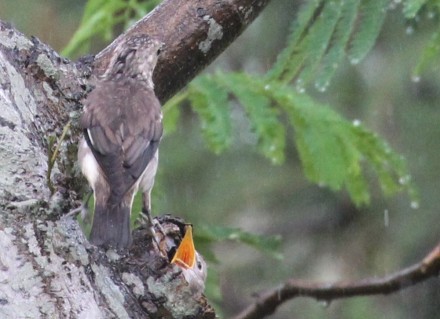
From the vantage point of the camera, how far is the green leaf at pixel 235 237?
16.2ft

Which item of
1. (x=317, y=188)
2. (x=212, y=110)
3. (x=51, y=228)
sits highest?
(x=51, y=228)

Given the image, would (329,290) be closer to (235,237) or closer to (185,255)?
(235,237)

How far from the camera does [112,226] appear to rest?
11.2 ft

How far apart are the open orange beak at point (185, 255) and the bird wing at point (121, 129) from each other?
381 mm

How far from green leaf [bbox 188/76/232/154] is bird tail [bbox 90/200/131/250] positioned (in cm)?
116

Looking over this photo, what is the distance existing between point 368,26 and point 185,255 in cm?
155

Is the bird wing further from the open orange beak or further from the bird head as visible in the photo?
the open orange beak

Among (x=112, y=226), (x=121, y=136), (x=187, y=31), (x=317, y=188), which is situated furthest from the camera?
(x=317, y=188)

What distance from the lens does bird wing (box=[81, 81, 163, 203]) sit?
3.80m

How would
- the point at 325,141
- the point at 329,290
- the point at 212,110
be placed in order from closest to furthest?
the point at 329,290 → the point at 212,110 → the point at 325,141

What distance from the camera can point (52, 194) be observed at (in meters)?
3.18

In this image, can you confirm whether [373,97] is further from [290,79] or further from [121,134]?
[121,134]

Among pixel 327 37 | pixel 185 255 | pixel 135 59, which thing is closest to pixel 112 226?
pixel 185 255

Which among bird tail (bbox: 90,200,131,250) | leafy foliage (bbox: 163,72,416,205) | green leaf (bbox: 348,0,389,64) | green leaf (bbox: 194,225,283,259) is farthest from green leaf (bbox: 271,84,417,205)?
bird tail (bbox: 90,200,131,250)
